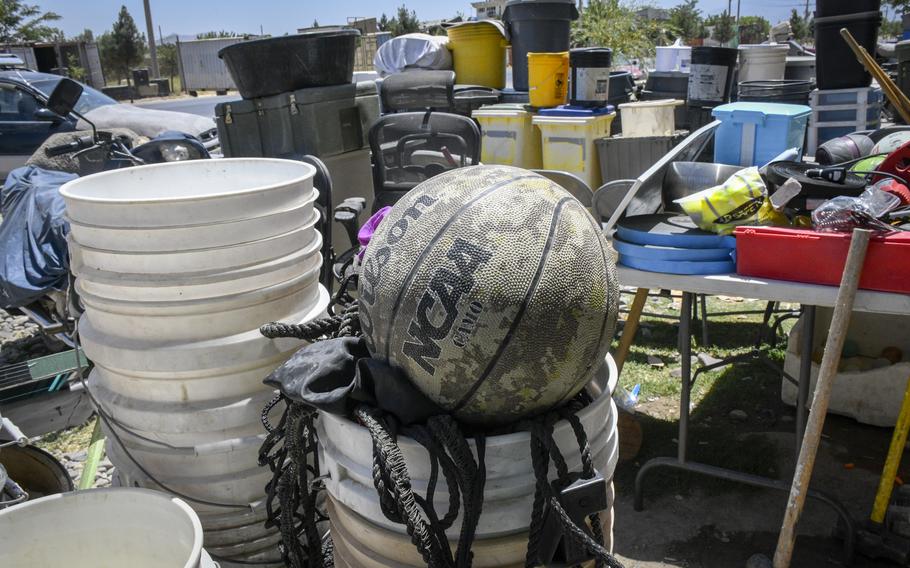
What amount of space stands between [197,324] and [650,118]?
172 inches

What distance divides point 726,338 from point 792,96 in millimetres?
1945

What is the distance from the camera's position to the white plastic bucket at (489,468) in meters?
1.55

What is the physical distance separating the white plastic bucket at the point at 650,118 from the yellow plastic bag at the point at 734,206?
8.31 feet

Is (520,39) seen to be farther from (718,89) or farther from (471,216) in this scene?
(471,216)

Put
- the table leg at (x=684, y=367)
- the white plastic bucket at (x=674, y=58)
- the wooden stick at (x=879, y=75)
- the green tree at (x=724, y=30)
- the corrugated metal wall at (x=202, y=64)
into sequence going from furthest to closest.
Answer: the corrugated metal wall at (x=202, y=64) < the green tree at (x=724, y=30) < the white plastic bucket at (x=674, y=58) < the wooden stick at (x=879, y=75) < the table leg at (x=684, y=367)

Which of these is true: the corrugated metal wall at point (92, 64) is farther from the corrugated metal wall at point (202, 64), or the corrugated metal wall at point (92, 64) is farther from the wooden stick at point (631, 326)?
the wooden stick at point (631, 326)

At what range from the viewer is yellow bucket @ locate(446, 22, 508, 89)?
24.3ft

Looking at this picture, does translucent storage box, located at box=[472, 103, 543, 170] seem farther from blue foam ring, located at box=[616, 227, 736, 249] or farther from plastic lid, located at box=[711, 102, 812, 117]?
blue foam ring, located at box=[616, 227, 736, 249]

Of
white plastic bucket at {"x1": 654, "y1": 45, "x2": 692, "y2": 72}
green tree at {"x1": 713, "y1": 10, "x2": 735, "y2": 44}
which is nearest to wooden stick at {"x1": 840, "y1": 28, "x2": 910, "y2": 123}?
white plastic bucket at {"x1": 654, "y1": 45, "x2": 692, "y2": 72}

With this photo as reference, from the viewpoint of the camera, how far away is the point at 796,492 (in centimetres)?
252

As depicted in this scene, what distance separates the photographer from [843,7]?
5.36 m

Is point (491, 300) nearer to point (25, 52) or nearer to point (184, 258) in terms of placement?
point (184, 258)

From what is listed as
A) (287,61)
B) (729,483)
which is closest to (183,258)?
(729,483)

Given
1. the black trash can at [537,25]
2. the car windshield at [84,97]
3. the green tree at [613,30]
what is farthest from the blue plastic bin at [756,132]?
the green tree at [613,30]
